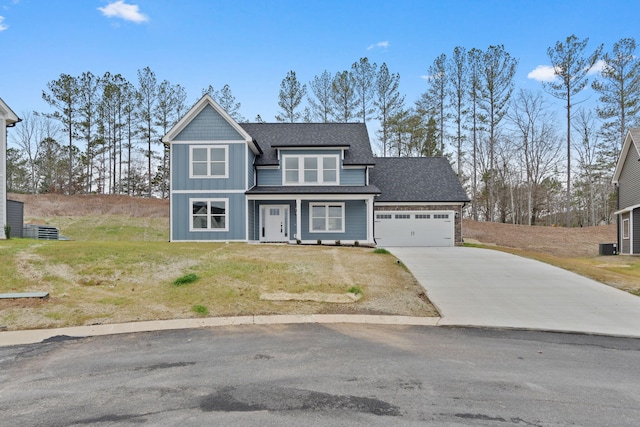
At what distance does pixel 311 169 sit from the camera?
Answer: 894 inches

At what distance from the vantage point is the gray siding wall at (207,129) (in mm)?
20812

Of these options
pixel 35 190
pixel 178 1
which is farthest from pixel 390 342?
pixel 35 190

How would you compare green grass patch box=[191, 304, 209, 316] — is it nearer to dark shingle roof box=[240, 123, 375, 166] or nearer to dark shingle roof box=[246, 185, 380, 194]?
dark shingle roof box=[246, 185, 380, 194]

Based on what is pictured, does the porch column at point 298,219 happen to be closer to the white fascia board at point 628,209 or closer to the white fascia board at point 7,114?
the white fascia board at point 7,114

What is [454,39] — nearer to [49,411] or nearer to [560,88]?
[560,88]

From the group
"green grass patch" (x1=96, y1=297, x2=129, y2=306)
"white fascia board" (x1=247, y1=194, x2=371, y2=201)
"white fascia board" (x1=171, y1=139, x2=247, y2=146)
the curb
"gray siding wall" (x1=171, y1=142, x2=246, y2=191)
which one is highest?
"white fascia board" (x1=171, y1=139, x2=247, y2=146)

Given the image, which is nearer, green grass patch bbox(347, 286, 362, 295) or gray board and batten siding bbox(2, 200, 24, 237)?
green grass patch bbox(347, 286, 362, 295)

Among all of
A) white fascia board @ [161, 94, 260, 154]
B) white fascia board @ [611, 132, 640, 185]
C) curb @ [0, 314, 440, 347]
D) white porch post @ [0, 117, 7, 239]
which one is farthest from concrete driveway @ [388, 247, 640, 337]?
white porch post @ [0, 117, 7, 239]

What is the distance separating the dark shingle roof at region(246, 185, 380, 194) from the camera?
21.1 metres

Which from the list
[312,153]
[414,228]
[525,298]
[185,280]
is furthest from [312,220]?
[525,298]

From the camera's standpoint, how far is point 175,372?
526 centimetres

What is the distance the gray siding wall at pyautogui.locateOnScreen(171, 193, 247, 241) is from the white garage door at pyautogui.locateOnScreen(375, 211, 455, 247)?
851 centimetres

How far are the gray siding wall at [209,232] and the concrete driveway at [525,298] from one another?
31.6 ft

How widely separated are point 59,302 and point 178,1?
14.7 meters
